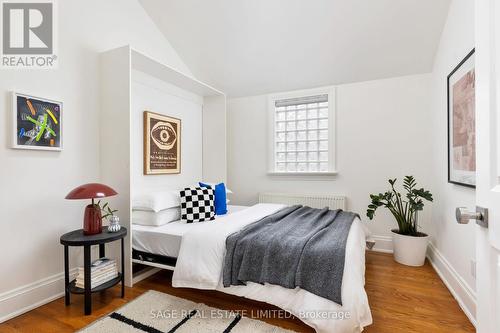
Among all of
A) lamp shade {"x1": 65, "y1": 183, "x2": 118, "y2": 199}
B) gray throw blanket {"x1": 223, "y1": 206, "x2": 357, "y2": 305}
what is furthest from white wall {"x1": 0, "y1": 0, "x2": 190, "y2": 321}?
gray throw blanket {"x1": 223, "y1": 206, "x2": 357, "y2": 305}

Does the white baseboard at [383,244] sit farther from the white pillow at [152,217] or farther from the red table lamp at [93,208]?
the red table lamp at [93,208]

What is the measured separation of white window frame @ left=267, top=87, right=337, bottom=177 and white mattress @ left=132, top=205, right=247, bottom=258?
1.87 meters

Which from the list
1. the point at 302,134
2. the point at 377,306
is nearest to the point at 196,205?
the point at 377,306

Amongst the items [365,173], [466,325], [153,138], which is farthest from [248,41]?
[466,325]

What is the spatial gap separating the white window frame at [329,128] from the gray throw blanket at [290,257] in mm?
1527

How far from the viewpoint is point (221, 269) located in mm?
1885

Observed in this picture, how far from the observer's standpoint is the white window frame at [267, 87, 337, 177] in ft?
11.7

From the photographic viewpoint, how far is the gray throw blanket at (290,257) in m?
1.56

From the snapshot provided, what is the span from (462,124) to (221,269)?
2.29m

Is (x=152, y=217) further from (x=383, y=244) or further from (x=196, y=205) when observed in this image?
(x=383, y=244)

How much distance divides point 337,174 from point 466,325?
208 centimetres

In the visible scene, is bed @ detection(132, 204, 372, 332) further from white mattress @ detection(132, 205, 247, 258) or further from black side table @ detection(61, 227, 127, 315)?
black side table @ detection(61, 227, 127, 315)

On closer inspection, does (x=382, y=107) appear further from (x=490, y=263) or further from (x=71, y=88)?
(x=71, y=88)

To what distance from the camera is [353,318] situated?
1.42 metres
